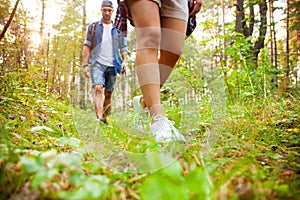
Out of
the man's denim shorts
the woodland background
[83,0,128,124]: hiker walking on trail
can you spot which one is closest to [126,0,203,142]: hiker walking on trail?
the woodland background

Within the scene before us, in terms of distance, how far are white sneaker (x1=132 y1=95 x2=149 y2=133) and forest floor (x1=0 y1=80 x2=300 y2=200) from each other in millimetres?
67

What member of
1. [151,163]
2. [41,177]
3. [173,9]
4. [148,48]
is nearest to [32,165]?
[41,177]

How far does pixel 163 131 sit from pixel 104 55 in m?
1.24

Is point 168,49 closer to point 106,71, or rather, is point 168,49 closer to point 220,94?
point 220,94

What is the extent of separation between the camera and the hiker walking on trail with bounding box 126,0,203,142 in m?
1.30

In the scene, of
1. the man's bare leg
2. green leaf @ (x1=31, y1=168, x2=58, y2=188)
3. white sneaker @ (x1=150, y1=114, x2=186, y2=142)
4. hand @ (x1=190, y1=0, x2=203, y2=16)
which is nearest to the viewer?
green leaf @ (x1=31, y1=168, x2=58, y2=188)

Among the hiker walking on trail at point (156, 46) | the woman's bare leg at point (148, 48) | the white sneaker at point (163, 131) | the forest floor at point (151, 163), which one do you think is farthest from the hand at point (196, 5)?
the white sneaker at point (163, 131)

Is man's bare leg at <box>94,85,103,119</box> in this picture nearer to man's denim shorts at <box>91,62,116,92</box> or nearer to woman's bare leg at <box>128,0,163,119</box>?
man's denim shorts at <box>91,62,116,92</box>

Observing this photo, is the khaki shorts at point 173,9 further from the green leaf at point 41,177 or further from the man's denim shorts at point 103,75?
the green leaf at point 41,177

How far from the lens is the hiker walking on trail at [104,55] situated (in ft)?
6.81

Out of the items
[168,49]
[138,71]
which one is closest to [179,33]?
[168,49]

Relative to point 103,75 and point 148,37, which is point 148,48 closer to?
point 148,37

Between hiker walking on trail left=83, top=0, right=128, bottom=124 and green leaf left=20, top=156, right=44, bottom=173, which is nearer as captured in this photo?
green leaf left=20, top=156, right=44, bottom=173

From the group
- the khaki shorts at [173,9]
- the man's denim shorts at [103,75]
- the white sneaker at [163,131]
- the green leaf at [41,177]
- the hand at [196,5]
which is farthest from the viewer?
the man's denim shorts at [103,75]
